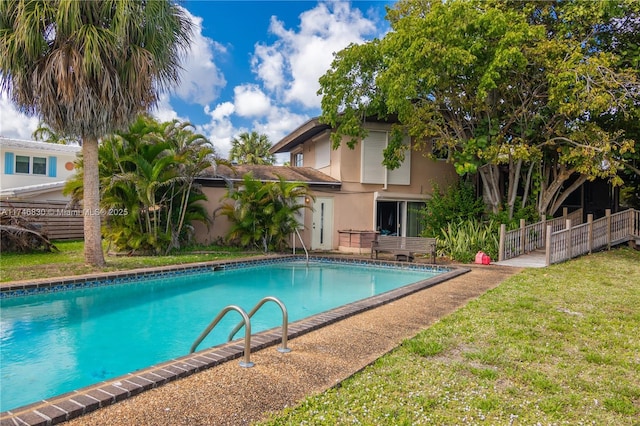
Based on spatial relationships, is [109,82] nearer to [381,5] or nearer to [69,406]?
[69,406]

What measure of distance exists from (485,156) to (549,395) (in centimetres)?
1025

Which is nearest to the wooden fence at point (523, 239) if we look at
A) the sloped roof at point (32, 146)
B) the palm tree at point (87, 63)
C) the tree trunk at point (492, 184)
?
the tree trunk at point (492, 184)

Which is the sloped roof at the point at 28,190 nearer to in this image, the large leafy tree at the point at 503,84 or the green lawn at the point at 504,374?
the large leafy tree at the point at 503,84

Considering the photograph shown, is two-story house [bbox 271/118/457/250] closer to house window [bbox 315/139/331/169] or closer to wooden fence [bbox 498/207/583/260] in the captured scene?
house window [bbox 315/139/331/169]

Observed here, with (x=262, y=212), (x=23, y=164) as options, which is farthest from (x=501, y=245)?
(x=23, y=164)

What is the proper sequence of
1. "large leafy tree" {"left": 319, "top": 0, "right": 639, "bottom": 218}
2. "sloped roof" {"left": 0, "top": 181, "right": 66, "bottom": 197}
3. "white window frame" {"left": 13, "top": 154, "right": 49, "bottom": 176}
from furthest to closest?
1. "white window frame" {"left": 13, "top": 154, "right": 49, "bottom": 176}
2. "sloped roof" {"left": 0, "top": 181, "right": 66, "bottom": 197}
3. "large leafy tree" {"left": 319, "top": 0, "right": 639, "bottom": 218}

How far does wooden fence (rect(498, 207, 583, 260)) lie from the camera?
12766 millimetres

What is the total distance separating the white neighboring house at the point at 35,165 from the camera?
55.9ft

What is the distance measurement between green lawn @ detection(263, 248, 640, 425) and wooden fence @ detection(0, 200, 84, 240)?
556 inches

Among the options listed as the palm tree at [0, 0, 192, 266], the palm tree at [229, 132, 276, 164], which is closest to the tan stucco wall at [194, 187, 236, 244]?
the palm tree at [0, 0, 192, 266]

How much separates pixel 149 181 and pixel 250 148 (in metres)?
25.7

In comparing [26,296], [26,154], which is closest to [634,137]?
[26,296]

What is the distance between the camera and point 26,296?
7621mm

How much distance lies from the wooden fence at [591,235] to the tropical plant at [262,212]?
27.0 ft
